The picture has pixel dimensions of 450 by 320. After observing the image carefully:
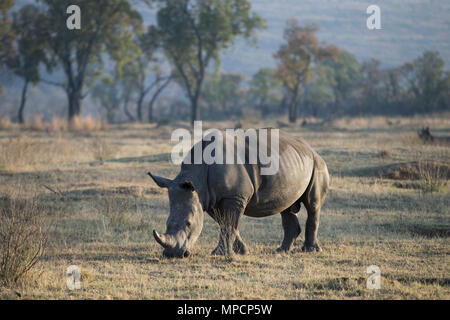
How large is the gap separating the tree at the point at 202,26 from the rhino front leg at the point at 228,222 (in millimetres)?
33064

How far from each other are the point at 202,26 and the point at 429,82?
22.0m

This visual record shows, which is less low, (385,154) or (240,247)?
(385,154)

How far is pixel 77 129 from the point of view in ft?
101

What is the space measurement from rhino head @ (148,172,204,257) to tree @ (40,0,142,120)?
102ft

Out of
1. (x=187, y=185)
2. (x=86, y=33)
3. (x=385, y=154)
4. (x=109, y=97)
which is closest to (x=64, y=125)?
(x=86, y=33)

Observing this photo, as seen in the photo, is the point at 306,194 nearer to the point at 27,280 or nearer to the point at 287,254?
the point at 287,254

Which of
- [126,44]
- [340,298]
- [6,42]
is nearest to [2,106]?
[6,42]

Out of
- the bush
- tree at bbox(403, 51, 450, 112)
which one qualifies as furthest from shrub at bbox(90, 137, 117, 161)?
tree at bbox(403, 51, 450, 112)

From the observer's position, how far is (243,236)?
30.8ft

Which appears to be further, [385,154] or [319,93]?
[319,93]

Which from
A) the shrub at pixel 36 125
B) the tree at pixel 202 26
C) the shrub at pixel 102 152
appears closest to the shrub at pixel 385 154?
the shrub at pixel 102 152

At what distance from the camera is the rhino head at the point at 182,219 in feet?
22.9

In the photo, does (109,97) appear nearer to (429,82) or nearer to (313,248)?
(429,82)

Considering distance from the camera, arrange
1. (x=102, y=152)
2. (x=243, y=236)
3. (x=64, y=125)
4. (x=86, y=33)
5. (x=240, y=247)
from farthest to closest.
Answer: (x=86, y=33) → (x=64, y=125) → (x=102, y=152) → (x=243, y=236) → (x=240, y=247)
